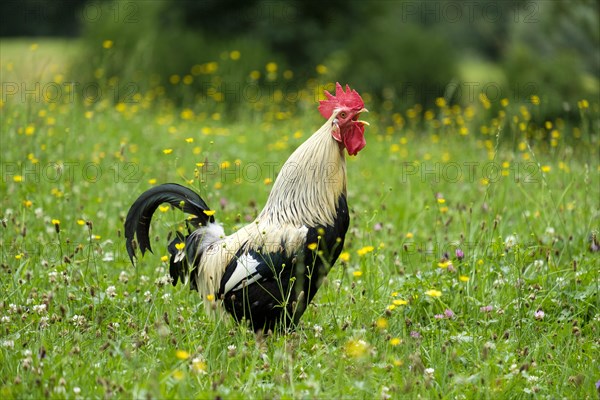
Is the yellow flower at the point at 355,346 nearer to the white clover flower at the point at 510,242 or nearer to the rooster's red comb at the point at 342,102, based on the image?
the rooster's red comb at the point at 342,102

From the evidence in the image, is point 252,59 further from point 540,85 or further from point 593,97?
point 593,97

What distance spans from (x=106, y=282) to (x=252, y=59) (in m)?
8.79

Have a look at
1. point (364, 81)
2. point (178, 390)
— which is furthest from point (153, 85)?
point (178, 390)

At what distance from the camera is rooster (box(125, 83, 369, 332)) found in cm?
376

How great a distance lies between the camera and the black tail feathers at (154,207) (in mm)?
3959

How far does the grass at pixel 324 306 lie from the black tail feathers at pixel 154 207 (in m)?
0.19

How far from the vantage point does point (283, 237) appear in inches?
148

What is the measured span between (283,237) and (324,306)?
68cm

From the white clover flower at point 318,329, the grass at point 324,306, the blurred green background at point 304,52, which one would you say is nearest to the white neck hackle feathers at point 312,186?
the grass at point 324,306

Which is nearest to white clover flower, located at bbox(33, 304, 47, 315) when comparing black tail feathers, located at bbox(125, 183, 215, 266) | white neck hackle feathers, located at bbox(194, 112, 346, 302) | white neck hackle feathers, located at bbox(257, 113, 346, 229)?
black tail feathers, located at bbox(125, 183, 215, 266)

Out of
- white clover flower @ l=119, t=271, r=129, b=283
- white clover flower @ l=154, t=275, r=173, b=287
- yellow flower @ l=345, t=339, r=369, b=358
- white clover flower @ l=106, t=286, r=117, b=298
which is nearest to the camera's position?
yellow flower @ l=345, t=339, r=369, b=358

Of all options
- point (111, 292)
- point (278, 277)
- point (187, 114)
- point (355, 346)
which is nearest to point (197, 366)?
point (355, 346)

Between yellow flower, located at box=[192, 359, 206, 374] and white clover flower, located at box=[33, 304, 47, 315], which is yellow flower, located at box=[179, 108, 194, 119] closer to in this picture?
white clover flower, located at box=[33, 304, 47, 315]

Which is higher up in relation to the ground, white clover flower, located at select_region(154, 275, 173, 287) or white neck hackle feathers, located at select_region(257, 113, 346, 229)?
white neck hackle feathers, located at select_region(257, 113, 346, 229)
